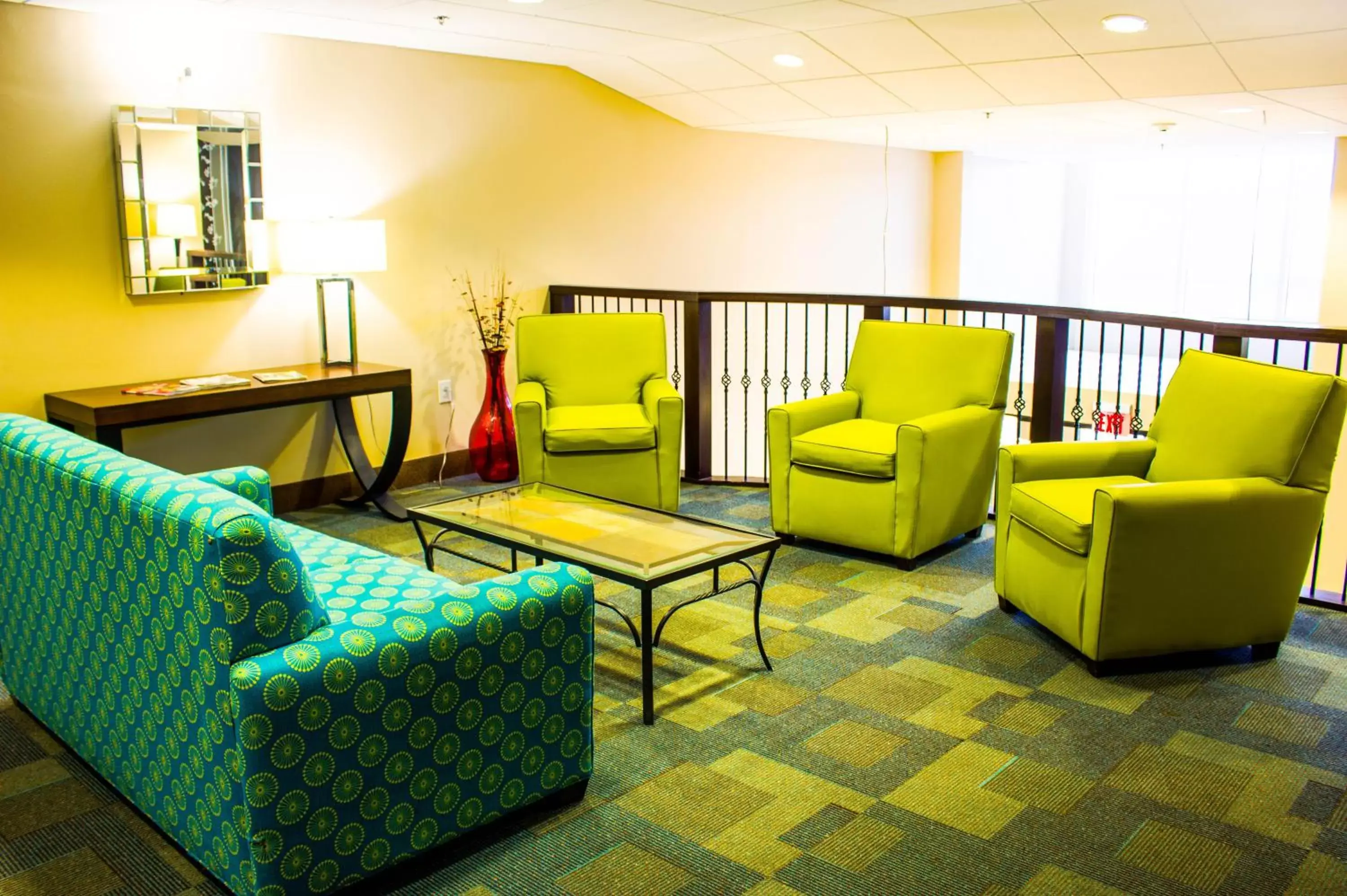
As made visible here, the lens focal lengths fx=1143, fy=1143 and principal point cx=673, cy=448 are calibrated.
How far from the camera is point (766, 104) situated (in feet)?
22.1

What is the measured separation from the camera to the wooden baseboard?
5.65 meters

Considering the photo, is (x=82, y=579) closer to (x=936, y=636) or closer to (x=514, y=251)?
(x=936, y=636)

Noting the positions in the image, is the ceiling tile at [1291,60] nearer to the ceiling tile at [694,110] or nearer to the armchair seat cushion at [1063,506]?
the armchair seat cushion at [1063,506]

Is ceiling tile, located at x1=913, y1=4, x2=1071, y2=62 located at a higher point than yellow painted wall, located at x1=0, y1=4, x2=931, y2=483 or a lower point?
higher

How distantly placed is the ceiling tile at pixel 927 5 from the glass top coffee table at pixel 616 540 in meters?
2.33

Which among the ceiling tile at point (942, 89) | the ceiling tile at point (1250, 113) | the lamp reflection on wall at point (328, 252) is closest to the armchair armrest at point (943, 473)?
the ceiling tile at point (942, 89)

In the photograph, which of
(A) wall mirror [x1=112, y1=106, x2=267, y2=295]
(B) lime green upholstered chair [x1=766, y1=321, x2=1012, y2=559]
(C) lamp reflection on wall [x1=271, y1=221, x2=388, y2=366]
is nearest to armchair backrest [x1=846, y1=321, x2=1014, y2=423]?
(B) lime green upholstered chair [x1=766, y1=321, x2=1012, y2=559]

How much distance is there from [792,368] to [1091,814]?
6.13m

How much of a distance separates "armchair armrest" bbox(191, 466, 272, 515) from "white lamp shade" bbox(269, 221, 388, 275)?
2.10 metres

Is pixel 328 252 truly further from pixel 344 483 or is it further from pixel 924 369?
pixel 924 369

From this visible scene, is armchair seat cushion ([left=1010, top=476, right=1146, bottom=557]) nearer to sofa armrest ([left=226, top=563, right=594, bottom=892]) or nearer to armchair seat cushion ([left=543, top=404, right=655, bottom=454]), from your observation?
sofa armrest ([left=226, top=563, right=594, bottom=892])

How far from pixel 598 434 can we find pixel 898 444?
138cm

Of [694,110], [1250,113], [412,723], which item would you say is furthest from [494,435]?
[1250,113]

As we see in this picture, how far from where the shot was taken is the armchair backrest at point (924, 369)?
475 centimetres
